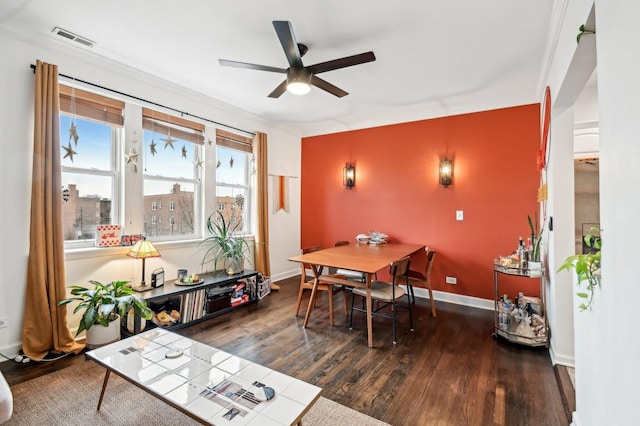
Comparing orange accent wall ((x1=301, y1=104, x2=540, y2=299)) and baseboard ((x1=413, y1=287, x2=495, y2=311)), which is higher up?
orange accent wall ((x1=301, y1=104, x2=540, y2=299))

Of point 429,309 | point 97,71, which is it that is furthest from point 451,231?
point 97,71

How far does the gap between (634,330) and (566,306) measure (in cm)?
174

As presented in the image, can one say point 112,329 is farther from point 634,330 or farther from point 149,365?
point 634,330

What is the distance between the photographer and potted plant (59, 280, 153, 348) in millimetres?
2469

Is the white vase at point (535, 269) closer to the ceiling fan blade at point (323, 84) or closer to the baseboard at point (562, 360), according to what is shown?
the baseboard at point (562, 360)

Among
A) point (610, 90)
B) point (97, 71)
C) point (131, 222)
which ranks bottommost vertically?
point (131, 222)

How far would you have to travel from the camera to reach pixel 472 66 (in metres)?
2.98

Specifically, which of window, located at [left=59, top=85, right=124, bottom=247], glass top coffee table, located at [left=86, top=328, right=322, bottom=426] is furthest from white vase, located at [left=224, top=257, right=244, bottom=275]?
glass top coffee table, located at [left=86, top=328, right=322, bottom=426]

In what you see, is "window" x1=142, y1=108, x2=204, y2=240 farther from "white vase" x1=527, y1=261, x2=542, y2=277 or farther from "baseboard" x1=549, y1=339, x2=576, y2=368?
"baseboard" x1=549, y1=339, x2=576, y2=368

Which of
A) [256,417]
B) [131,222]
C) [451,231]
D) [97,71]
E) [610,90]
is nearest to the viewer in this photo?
[610,90]

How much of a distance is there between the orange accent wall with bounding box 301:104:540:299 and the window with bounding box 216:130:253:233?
4.42 ft

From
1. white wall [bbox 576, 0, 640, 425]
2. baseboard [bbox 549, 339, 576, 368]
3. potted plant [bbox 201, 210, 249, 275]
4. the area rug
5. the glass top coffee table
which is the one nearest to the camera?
white wall [bbox 576, 0, 640, 425]

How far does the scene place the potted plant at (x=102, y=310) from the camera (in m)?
2.47

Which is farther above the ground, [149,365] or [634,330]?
[634,330]
